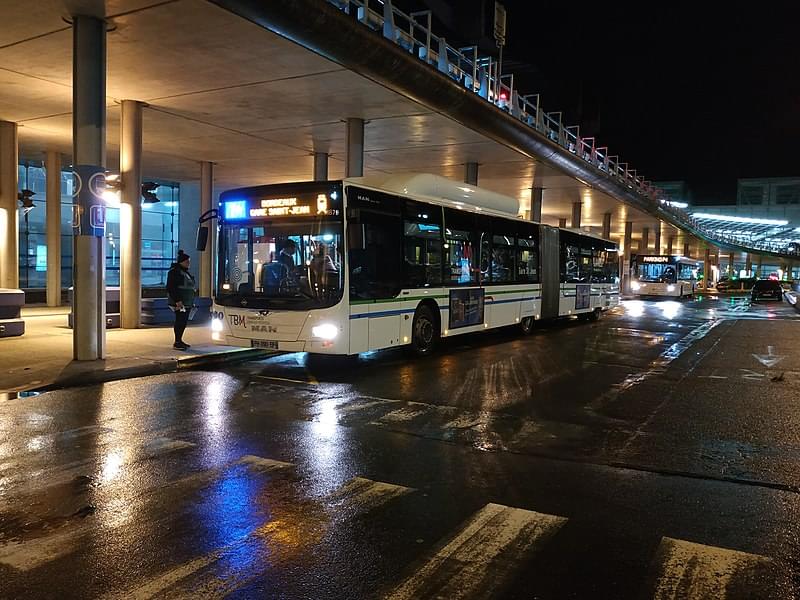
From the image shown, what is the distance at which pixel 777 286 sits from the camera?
49250 millimetres

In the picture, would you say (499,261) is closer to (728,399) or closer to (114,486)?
(728,399)

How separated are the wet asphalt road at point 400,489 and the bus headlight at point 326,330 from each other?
0.77 metres

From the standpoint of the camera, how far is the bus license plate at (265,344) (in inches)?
444

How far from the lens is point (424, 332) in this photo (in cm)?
1366

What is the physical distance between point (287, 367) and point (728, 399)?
7645mm

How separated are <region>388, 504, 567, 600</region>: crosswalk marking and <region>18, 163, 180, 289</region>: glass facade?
27.0 meters

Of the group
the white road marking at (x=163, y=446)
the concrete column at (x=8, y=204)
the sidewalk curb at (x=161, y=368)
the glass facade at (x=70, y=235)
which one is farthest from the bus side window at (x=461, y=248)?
the glass facade at (x=70, y=235)

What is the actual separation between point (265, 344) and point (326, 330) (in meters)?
1.24

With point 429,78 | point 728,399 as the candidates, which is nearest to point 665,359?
point 728,399

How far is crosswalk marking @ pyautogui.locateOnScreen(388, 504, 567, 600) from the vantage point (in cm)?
372

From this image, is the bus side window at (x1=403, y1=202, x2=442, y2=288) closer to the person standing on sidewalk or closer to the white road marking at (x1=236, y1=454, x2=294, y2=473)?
the person standing on sidewalk

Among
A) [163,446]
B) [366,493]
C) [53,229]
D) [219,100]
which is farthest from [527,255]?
[53,229]

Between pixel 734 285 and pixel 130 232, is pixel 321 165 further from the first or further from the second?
pixel 734 285

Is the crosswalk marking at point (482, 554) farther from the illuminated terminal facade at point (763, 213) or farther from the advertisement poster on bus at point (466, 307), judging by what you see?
the illuminated terminal facade at point (763, 213)
